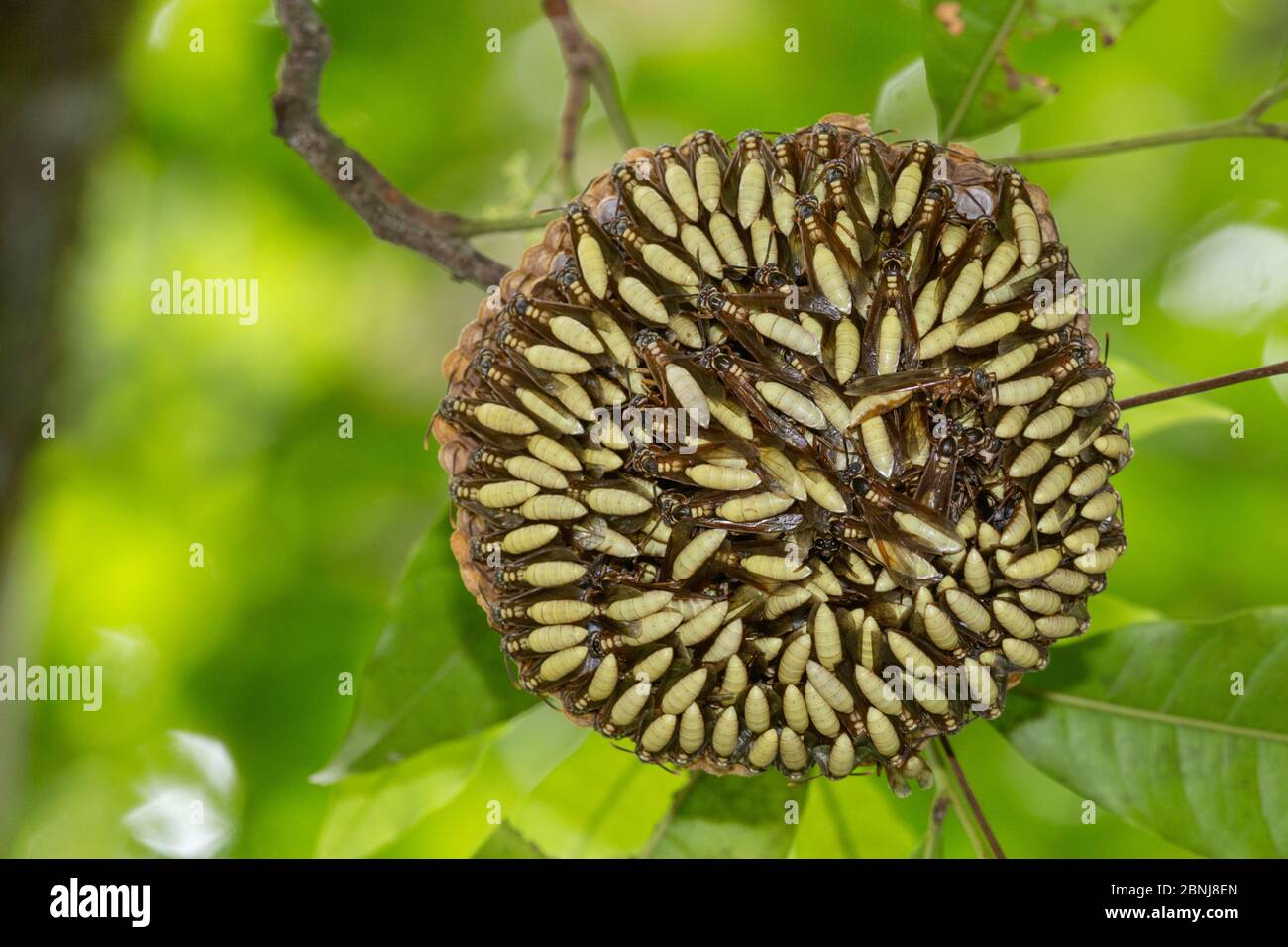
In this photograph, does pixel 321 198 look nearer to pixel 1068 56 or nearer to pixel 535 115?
pixel 535 115

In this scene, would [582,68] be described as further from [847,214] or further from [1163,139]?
[1163,139]

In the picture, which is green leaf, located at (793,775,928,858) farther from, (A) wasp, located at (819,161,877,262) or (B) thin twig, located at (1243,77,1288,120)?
(B) thin twig, located at (1243,77,1288,120)

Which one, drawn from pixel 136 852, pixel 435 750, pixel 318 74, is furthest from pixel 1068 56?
pixel 136 852

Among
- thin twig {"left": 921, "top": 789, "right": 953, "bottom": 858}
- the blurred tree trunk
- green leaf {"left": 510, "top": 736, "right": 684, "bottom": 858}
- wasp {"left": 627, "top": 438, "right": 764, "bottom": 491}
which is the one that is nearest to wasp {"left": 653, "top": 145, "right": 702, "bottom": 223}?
wasp {"left": 627, "top": 438, "right": 764, "bottom": 491}

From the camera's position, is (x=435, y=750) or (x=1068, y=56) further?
(x=1068, y=56)

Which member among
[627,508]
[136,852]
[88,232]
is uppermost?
[88,232]
